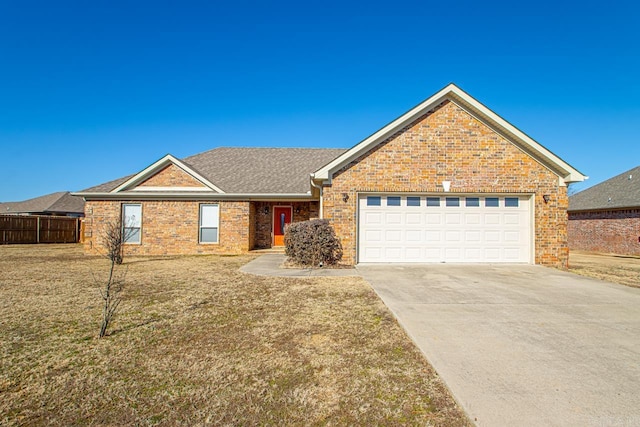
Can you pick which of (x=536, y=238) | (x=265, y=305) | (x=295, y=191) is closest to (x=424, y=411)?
(x=265, y=305)

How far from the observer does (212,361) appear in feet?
12.2

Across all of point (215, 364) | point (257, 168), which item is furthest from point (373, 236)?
point (257, 168)

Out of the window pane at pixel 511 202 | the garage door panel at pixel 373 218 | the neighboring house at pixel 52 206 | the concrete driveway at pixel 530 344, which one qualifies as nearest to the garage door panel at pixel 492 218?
the window pane at pixel 511 202

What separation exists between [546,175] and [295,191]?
394 inches

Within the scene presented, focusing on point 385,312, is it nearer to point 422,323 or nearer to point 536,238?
point 422,323

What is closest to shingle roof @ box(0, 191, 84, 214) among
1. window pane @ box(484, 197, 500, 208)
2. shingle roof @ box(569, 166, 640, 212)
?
window pane @ box(484, 197, 500, 208)

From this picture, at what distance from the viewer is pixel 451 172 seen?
433 inches

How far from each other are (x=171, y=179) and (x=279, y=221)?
5488 millimetres

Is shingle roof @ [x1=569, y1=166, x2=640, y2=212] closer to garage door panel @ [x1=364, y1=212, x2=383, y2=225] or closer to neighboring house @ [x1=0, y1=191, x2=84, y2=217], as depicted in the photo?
garage door panel @ [x1=364, y1=212, x2=383, y2=225]

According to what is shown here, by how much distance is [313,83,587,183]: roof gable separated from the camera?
35.3 ft

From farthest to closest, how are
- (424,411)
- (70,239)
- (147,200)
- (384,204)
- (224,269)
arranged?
1. (70,239)
2. (147,200)
3. (384,204)
4. (224,269)
5. (424,411)

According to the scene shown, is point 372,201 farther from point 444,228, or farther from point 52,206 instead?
point 52,206

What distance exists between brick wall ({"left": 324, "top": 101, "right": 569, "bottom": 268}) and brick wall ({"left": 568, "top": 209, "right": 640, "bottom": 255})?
1085 centimetres

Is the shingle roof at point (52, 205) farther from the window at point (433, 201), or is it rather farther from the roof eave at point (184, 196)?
the window at point (433, 201)
